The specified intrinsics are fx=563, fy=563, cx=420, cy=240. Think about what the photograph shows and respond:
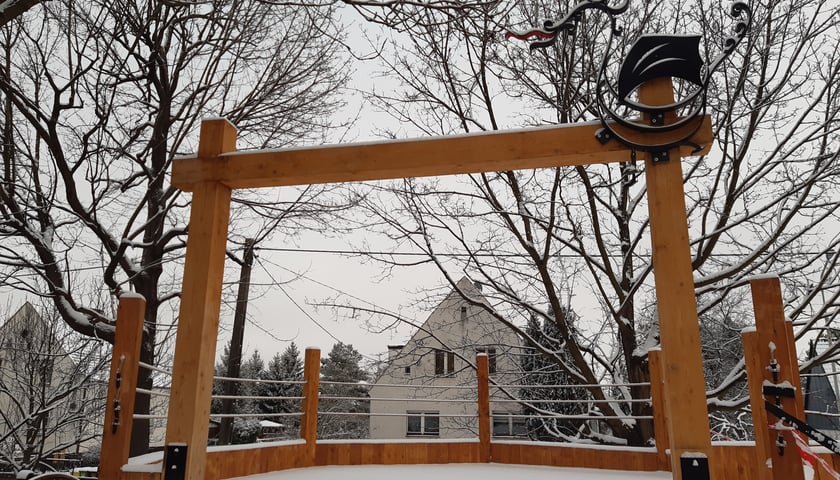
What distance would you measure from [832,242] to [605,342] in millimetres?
3704

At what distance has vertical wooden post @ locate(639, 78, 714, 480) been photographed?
265cm

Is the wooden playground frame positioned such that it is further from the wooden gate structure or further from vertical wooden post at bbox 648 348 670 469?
vertical wooden post at bbox 648 348 670 469

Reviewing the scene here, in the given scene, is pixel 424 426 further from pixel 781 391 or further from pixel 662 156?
pixel 662 156

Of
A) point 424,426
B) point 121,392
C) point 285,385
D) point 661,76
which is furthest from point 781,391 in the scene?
point 285,385

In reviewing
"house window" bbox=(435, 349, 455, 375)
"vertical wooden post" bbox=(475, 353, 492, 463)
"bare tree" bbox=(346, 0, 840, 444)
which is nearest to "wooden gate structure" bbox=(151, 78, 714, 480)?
"vertical wooden post" bbox=(475, 353, 492, 463)

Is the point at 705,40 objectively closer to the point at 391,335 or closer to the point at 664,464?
the point at 664,464

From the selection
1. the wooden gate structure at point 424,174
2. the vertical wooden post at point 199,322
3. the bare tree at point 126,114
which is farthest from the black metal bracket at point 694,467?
the bare tree at point 126,114

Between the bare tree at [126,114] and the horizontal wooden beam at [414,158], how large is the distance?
3.48 metres

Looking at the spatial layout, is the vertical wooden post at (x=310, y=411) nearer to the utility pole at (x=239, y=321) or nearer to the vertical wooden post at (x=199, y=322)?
the vertical wooden post at (x=199, y=322)

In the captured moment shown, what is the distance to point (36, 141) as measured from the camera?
7.27 m

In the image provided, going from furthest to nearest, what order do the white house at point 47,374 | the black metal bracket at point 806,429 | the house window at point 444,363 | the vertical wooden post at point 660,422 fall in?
the house window at point 444,363 → the white house at point 47,374 → the vertical wooden post at point 660,422 → the black metal bracket at point 806,429

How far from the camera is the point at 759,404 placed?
9.42ft

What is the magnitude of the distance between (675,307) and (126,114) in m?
7.50

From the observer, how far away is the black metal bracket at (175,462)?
293 centimetres
